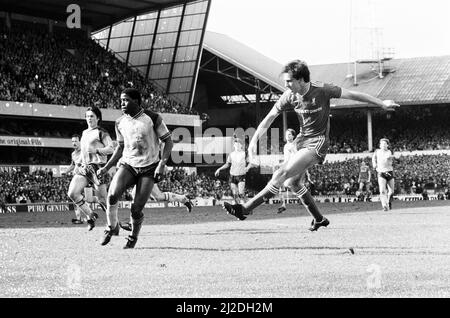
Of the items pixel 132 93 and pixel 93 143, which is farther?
pixel 93 143

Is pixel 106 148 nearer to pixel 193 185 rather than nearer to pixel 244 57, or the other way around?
pixel 193 185

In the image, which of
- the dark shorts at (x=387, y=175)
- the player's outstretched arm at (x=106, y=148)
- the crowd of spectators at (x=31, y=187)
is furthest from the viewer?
the crowd of spectators at (x=31, y=187)

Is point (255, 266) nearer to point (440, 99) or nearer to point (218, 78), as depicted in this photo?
point (440, 99)

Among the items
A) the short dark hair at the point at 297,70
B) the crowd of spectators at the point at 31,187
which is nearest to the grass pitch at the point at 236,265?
the short dark hair at the point at 297,70

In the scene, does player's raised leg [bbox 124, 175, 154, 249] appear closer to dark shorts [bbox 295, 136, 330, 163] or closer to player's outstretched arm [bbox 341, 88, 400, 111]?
dark shorts [bbox 295, 136, 330, 163]

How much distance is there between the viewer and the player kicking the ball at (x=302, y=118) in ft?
39.6

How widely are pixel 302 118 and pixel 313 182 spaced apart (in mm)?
40193

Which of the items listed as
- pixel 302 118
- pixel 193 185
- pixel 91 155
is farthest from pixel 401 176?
pixel 302 118

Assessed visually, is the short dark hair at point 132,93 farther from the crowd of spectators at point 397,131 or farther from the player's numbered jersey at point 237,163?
the crowd of spectators at point 397,131

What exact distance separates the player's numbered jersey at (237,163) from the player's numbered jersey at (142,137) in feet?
49.6

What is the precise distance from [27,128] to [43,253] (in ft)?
133

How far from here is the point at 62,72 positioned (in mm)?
52344

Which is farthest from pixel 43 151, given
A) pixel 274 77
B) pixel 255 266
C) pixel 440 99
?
pixel 255 266
